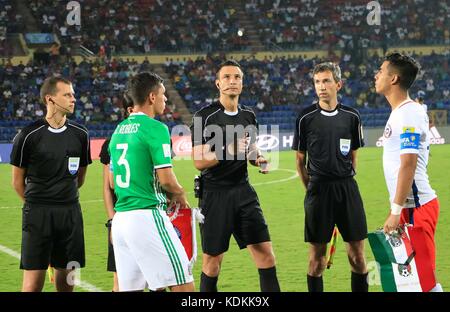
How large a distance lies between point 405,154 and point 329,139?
156 cm

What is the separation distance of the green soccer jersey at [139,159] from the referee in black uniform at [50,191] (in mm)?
1139

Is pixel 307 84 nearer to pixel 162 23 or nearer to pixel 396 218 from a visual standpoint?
pixel 162 23

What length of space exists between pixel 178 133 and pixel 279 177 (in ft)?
30.6

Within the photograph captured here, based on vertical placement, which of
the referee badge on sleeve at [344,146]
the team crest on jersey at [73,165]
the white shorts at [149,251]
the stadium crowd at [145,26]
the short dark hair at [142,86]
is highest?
the stadium crowd at [145,26]

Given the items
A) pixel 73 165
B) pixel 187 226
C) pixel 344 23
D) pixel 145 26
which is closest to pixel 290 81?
pixel 344 23

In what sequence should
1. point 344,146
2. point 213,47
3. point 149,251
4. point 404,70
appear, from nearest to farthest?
point 149,251 < point 404,70 < point 344,146 < point 213,47

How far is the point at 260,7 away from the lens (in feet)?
130

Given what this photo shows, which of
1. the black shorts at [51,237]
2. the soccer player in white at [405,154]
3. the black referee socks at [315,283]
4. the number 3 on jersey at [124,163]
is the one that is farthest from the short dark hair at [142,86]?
the black referee socks at [315,283]

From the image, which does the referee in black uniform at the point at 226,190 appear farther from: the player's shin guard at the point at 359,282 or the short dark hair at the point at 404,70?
the short dark hair at the point at 404,70

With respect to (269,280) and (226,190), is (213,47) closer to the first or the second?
(226,190)

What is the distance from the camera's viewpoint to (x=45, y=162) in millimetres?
6617

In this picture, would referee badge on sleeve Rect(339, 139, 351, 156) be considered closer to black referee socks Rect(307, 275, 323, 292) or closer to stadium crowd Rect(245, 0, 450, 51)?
black referee socks Rect(307, 275, 323, 292)

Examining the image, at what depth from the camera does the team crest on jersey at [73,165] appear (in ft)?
22.0

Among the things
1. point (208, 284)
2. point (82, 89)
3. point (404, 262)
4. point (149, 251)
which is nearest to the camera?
point (149, 251)
